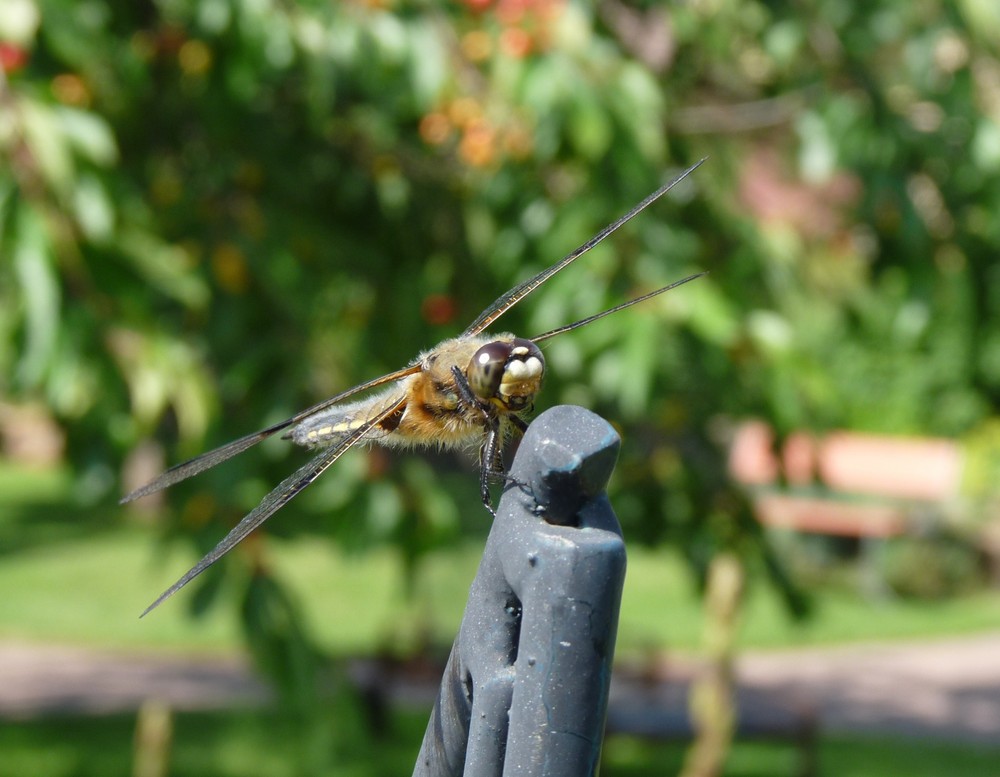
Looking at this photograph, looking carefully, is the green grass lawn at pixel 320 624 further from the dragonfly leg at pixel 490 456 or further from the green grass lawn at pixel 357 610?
the dragonfly leg at pixel 490 456

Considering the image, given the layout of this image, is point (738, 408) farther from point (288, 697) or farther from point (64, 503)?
point (64, 503)

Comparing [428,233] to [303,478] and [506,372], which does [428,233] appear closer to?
[303,478]

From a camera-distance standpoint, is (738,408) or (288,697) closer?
(288,697)

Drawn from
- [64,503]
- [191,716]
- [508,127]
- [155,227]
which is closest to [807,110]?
[508,127]

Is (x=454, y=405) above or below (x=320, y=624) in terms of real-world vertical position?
below

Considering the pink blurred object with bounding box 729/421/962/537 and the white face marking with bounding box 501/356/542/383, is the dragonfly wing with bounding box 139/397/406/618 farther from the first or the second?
the pink blurred object with bounding box 729/421/962/537

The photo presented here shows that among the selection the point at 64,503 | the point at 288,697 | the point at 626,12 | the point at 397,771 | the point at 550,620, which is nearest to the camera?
the point at 550,620

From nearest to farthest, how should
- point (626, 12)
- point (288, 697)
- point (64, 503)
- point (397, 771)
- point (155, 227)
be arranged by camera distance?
point (288, 697) < point (155, 227) < point (626, 12) < point (397, 771) < point (64, 503)

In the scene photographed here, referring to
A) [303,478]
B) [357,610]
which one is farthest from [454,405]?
[357,610]
